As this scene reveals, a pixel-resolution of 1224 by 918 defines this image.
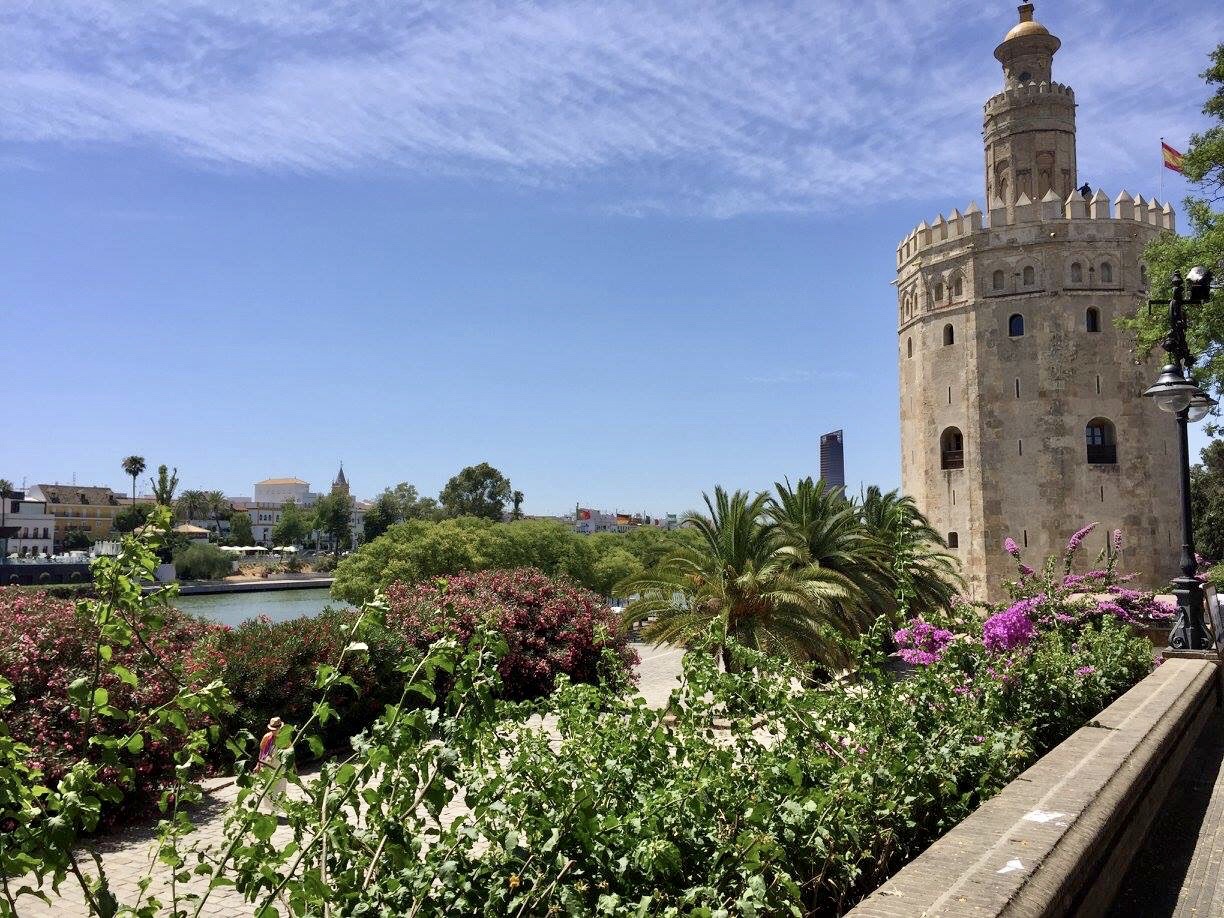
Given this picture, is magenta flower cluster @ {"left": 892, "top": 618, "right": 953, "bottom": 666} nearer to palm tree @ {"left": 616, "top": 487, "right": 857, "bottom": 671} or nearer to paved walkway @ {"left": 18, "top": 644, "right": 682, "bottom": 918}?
paved walkway @ {"left": 18, "top": 644, "right": 682, "bottom": 918}

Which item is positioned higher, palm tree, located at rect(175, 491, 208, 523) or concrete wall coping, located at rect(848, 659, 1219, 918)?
palm tree, located at rect(175, 491, 208, 523)

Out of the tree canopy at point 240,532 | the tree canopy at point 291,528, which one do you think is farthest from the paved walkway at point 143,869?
the tree canopy at point 291,528

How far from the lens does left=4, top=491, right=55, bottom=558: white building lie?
302 feet

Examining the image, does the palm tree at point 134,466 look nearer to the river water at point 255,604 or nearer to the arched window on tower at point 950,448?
the river water at point 255,604

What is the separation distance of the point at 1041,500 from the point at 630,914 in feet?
94.1

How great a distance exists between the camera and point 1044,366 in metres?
27.8

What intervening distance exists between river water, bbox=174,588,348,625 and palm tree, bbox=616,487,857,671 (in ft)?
123

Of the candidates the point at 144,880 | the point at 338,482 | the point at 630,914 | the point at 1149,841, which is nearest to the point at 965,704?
the point at 1149,841

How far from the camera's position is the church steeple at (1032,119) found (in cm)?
2878

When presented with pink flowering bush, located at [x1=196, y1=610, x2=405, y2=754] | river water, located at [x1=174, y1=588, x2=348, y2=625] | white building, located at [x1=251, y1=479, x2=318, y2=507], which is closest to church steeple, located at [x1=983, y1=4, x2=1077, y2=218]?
pink flowering bush, located at [x1=196, y1=610, x2=405, y2=754]

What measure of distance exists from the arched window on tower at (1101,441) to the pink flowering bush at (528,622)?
2072 cm

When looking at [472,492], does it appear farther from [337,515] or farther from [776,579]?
[776,579]

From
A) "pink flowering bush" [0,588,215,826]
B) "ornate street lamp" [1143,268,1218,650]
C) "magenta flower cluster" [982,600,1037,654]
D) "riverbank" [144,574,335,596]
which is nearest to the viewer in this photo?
"magenta flower cluster" [982,600,1037,654]

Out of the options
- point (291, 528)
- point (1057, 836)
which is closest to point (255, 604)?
point (291, 528)
